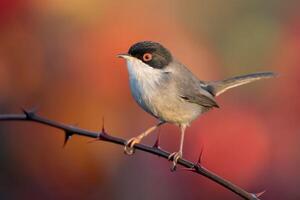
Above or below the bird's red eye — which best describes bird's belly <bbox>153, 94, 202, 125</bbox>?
below

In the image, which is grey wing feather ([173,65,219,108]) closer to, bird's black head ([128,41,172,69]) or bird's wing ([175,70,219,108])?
bird's wing ([175,70,219,108])

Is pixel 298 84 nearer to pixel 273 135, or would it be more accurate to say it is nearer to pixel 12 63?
pixel 273 135

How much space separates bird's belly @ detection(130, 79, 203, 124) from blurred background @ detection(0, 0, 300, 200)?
1.51 metres

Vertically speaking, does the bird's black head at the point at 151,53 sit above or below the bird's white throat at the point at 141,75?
above

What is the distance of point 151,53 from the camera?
449 cm

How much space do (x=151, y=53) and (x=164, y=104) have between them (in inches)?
12.6

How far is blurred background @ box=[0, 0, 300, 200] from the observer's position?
21.5 ft

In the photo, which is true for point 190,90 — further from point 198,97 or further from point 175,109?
point 175,109

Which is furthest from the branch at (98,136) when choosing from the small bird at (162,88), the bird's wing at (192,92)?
the bird's wing at (192,92)

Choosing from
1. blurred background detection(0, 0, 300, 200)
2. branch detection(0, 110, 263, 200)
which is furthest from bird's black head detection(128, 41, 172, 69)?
blurred background detection(0, 0, 300, 200)

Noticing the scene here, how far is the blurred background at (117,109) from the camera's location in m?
6.56

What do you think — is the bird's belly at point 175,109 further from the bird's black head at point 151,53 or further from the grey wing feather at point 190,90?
the bird's black head at point 151,53

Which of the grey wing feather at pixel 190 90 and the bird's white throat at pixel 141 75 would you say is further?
the grey wing feather at pixel 190 90

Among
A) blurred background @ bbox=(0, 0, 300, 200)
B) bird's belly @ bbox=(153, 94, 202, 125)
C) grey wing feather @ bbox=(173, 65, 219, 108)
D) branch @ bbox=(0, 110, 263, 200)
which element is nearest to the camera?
branch @ bbox=(0, 110, 263, 200)
